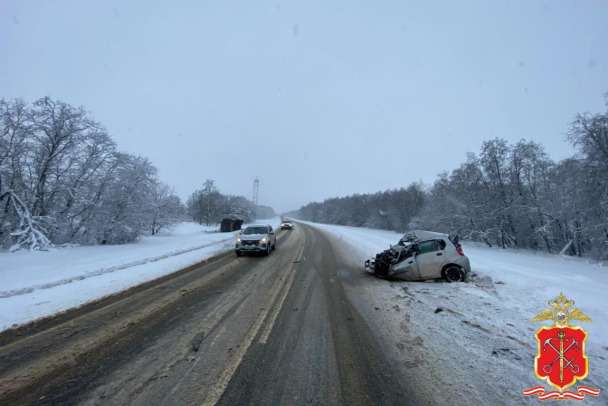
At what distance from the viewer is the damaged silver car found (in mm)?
7879

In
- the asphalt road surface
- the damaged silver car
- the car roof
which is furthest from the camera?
the car roof

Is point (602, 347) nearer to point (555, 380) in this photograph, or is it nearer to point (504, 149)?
point (555, 380)

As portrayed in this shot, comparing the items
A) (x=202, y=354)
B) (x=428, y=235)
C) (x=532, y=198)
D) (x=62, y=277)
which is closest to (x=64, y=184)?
(x=62, y=277)

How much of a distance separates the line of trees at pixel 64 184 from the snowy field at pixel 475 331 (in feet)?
55.7

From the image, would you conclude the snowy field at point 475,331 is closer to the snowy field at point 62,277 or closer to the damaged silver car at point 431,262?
the damaged silver car at point 431,262

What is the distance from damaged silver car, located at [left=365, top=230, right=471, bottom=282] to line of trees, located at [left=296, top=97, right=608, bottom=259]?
15523 millimetres

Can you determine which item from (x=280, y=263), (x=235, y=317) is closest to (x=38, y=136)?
(x=280, y=263)

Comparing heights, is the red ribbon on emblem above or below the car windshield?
below

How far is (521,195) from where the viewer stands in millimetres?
26391

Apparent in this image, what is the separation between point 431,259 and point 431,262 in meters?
0.09

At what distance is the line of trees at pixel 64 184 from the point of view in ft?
45.0

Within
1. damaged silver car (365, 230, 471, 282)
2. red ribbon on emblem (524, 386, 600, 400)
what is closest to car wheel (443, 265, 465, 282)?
damaged silver car (365, 230, 471, 282)

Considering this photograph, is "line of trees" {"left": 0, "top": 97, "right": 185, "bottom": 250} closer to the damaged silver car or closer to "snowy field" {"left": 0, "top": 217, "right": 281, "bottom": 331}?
"snowy field" {"left": 0, "top": 217, "right": 281, "bottom": 331}

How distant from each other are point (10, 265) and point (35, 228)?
5.08 m
